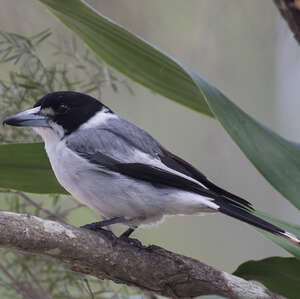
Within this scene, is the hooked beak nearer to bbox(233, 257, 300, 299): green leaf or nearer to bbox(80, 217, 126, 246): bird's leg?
bbox(80, 217, 126, 246): bird's leg

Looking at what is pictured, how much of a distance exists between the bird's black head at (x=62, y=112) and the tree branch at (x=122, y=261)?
0.44m

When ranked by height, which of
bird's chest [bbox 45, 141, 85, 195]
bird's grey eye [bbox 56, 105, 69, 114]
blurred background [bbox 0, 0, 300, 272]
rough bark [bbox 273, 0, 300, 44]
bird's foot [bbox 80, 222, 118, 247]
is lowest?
blurred background [bbox 0, 0, 300, 272]

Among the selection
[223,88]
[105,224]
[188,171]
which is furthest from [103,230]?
[223,88]

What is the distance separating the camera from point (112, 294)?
5.70ft

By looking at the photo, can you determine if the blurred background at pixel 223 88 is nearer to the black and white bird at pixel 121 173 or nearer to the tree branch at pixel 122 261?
the black and white bird at pixel 121 173

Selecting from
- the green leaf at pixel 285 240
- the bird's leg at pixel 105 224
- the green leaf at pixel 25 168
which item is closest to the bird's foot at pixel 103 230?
the bird's leg at pixel 105 224

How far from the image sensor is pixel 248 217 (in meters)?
1.33

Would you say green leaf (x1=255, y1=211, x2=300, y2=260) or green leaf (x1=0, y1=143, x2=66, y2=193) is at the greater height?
green leaf (x1=0, y1=143, x2=66, y2=193)

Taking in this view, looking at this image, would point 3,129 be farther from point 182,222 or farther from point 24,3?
point 182,222

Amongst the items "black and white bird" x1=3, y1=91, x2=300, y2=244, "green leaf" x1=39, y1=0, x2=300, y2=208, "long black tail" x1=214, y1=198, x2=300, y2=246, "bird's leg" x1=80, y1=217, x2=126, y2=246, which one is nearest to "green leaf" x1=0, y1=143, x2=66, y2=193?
"black and white bird" x1=3, y1=91, x2=300, y2=244

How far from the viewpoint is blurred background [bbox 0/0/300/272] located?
2.96 meters

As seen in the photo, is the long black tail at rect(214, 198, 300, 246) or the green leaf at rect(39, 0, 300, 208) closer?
the long black tail at rect(214, 198, 300, 246)

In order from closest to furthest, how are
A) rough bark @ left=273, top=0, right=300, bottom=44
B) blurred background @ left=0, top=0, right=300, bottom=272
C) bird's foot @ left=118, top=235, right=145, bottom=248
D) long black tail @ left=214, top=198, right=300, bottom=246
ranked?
long black tail @ left=214, top=198, right=300, bottom=246 → bird's foot @ left=118, top=235, right=145, bottom=248 → rough bark @ left=273, top=0, right=300, bottom=44 → blurred background @ left=0, top=0, right=300, bottom=272

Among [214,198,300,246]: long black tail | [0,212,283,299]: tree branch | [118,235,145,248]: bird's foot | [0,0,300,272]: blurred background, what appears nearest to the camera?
[0,212,283,299]: tree branch
